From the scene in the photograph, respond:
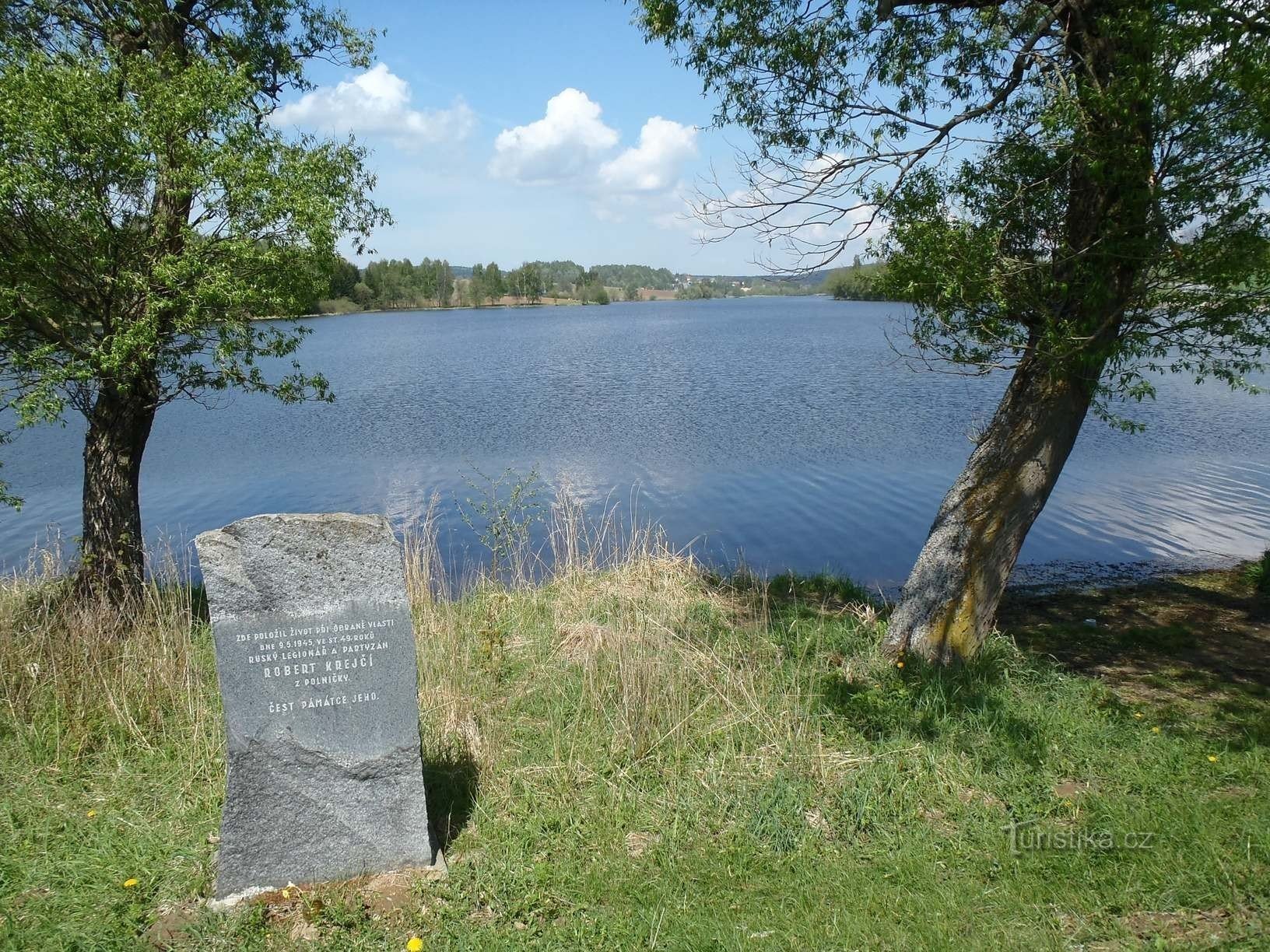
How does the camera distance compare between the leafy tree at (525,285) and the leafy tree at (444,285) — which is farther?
the leafy tree at (525,285)

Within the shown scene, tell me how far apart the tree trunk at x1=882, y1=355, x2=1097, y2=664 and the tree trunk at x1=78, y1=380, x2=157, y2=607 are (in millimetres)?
6691

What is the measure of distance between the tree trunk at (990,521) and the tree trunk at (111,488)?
6.69 meters

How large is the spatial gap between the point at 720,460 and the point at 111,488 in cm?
1267

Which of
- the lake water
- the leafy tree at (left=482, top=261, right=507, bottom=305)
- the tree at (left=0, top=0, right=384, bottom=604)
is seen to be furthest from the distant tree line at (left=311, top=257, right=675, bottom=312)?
the tree at (left=0, top=0, right=384, bottom=604)

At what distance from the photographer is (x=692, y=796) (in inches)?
192

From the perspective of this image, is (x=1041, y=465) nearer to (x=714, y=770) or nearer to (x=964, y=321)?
(x=964, y=321)

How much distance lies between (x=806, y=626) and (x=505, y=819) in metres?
3.56

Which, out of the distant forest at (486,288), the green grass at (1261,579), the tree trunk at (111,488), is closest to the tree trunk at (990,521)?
the green grass at (1261,579)

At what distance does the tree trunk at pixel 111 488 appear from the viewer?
7.69 m

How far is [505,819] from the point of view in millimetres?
4777

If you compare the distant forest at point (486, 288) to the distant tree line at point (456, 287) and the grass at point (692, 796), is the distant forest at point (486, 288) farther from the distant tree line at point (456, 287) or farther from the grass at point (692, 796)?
the grass at point (692, 796)

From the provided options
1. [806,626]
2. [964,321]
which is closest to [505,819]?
[806,626]

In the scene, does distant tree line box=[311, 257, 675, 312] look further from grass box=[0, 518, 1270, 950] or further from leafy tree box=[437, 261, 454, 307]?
grass box=[0, 518, 1270, 950]
